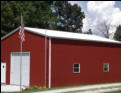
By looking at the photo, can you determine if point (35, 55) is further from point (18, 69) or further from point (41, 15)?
point (41, 15)

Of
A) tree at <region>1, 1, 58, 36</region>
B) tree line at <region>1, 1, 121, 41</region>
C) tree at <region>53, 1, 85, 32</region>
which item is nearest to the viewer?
tree at <region>1, 1, 58, 36</region>

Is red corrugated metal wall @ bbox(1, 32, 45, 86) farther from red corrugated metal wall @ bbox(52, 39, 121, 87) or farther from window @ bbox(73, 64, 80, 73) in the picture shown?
window @ bbox(73, 64, 80, 73)

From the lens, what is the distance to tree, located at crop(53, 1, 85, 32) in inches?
2292

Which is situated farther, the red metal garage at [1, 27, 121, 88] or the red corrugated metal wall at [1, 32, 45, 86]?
the red corrugated metal wall at [1, 32, 45, 86]

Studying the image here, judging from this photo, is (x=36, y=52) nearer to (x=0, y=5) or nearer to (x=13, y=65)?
(x=13, y=65)

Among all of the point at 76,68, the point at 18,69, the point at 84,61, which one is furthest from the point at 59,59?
the point at 18,69

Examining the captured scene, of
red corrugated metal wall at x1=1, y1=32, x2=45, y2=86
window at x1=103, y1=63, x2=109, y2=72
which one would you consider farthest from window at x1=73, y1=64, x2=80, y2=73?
window at x1=103, y1=63, x2=109, y2=72

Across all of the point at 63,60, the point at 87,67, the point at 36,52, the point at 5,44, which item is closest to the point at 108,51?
the point at 87,67

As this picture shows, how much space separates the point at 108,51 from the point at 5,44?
405 inches

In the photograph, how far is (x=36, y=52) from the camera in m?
23.7

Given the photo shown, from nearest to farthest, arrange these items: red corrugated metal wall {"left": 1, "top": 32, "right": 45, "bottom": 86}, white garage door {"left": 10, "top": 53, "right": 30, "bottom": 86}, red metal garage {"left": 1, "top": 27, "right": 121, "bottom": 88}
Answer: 1. red metal garage {"left": 1, "top": 27, "right": 121, "bottom": 88}
2. red corrugated metal wall {"left": 1, "top": 32, "right": 45, "bottom": 86}
3. white garage door {"left": 10, "top": 53, "right": 30, "bottom": 86}

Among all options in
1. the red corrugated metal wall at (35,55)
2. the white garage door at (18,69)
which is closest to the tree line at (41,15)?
the white garage door at (18,69)

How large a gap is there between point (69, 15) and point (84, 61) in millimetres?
35587

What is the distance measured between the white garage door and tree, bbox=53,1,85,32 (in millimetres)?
32348
